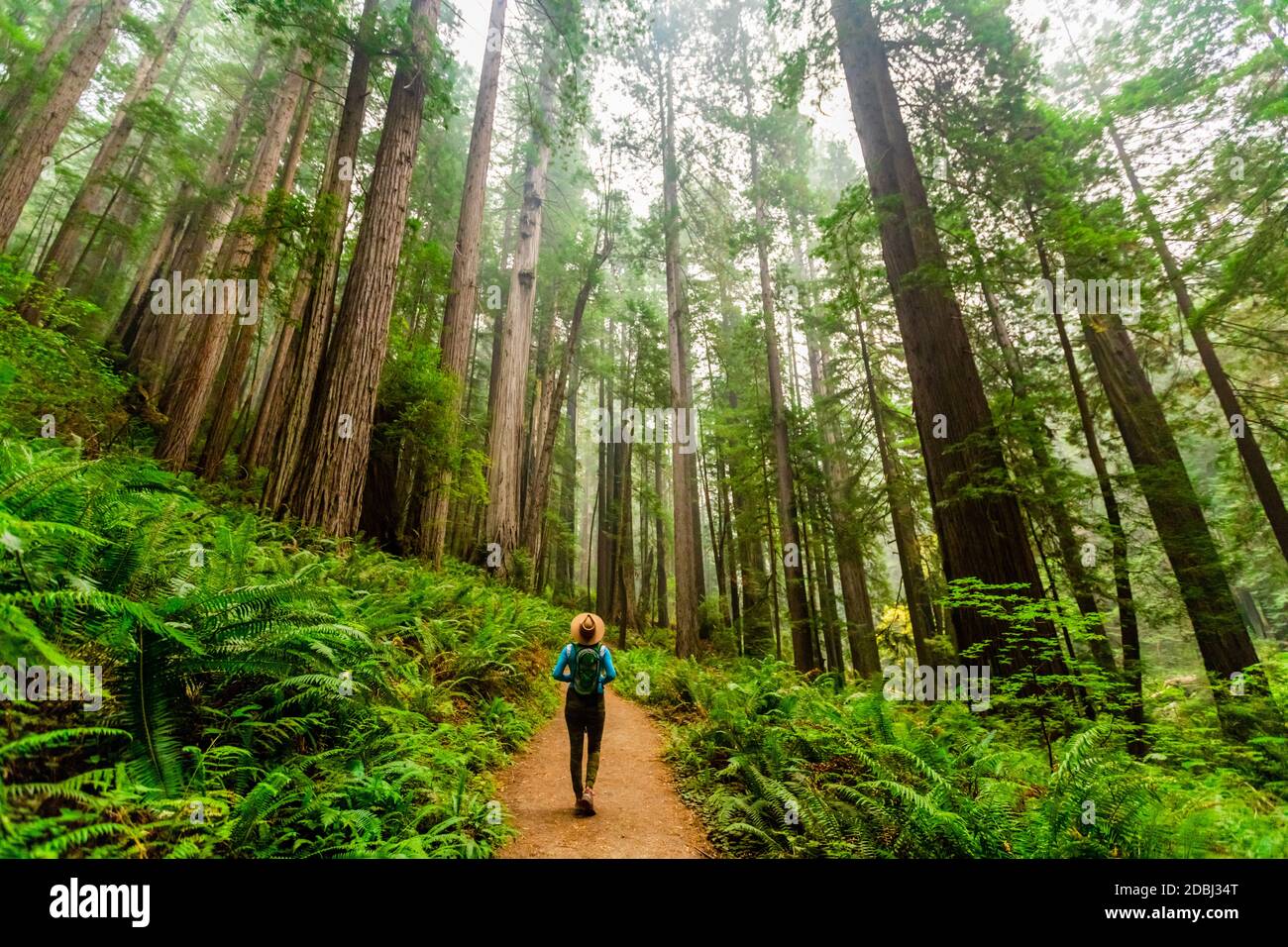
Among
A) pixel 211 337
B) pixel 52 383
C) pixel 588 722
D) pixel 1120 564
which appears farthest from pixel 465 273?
pixel 1120 564

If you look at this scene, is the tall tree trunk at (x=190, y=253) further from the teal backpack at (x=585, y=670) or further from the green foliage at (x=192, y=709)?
the teal backpack at (x=585, y=670)

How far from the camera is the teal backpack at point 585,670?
13.8 feet

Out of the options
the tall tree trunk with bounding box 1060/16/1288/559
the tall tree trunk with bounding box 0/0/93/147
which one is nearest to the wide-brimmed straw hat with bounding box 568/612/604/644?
the tall tree trunk with bounding box 1060/16/1288/559

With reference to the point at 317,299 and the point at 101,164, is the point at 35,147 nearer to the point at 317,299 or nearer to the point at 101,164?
the point at 317,299

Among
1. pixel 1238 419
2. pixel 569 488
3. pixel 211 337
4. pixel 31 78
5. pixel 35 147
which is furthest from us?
pixel 569 488

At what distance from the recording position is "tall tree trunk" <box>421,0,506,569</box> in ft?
30.2

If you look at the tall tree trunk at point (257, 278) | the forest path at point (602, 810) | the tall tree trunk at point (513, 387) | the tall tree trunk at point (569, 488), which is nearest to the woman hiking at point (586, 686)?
the forest path at point (602, 810)

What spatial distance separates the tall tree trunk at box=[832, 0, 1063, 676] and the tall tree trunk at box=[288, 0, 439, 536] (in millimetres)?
6263

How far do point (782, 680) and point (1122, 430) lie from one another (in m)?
7.37

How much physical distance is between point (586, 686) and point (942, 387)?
5032mm

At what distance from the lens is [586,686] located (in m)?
4.21

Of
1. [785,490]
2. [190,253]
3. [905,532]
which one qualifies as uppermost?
[190,253]

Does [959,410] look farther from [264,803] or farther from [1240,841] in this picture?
[264,803]

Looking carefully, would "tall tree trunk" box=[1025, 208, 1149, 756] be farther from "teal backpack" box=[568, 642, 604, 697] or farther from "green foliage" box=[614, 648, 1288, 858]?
"teal backpack" box=[568, 642, 604, 697]
